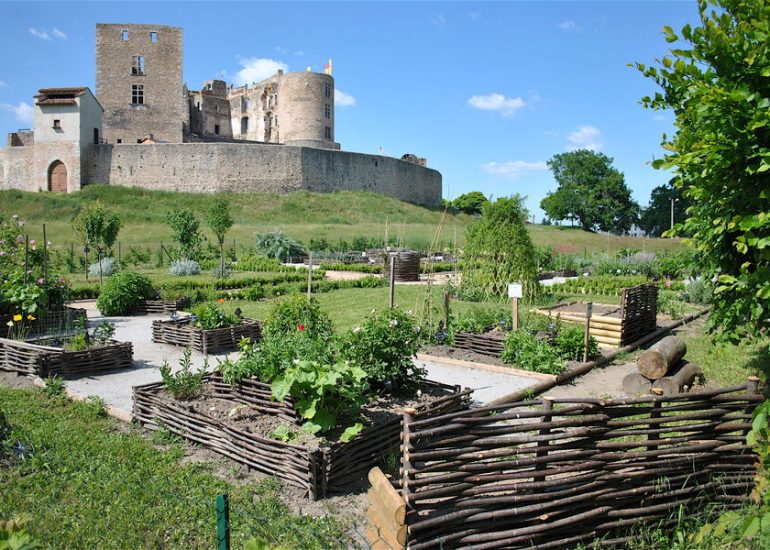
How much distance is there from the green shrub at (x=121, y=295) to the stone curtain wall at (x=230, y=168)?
106 ft

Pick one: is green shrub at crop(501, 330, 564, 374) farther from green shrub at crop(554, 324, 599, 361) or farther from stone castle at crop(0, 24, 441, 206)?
stone castle at crop(0, 24, 441, 206)

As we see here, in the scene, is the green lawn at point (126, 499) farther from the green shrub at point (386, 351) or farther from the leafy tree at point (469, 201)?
the leafy tree at point (469, 201)

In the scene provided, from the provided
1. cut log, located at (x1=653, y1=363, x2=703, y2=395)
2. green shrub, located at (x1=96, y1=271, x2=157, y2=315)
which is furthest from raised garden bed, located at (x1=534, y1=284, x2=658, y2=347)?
green shrub, located at (x1=96, y1=271, x2=157, y2=315)

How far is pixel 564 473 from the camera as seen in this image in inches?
138

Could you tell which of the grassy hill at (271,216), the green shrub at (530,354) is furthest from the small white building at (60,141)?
the green shrub at (530,354)

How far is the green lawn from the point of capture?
349 centimetres

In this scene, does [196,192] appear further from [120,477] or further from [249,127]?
[120,477]

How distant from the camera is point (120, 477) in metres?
4.16

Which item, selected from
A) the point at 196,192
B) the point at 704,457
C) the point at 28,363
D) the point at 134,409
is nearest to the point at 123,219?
the point at 196,192

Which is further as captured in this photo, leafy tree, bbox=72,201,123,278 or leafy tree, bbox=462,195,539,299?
leafy tree, bbox=72,201,123,278

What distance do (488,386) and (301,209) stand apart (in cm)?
3714

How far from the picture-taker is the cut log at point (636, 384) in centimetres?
691

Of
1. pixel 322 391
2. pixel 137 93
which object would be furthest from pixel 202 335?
pixel 137 93

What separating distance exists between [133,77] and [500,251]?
45.9m
